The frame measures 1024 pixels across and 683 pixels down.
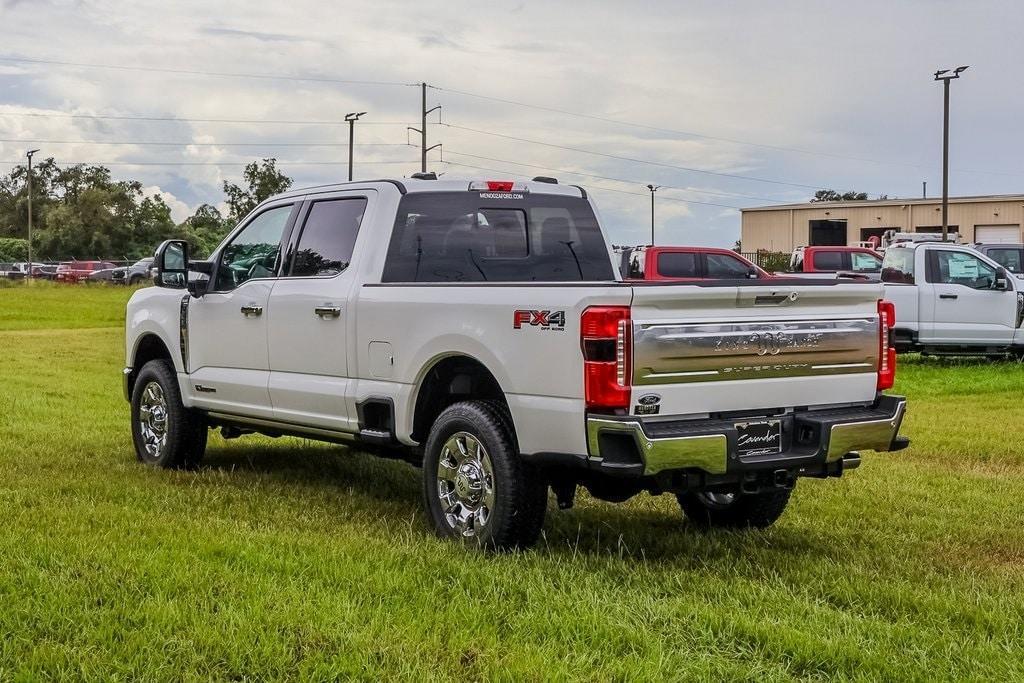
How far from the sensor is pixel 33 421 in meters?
12.3

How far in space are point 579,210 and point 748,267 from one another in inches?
572

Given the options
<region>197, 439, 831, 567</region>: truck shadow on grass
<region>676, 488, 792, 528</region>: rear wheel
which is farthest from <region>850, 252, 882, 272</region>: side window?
<region>676, 488, 792, 528</region>: rear wheel

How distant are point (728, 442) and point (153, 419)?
5403 millimetres

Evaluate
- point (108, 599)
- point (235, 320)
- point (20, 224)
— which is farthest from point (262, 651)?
point (20, 224)

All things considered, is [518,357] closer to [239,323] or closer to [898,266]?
[239,323]

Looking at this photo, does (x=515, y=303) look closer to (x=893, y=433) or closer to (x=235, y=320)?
(x=893, y=433)

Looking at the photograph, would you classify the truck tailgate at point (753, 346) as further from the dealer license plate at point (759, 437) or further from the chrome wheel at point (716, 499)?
the chrome wheel at point (716, 499)

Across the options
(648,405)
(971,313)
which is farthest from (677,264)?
(648,405)

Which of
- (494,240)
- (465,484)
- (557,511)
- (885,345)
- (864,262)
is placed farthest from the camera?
(864,262)

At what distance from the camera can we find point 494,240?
26.3 feet

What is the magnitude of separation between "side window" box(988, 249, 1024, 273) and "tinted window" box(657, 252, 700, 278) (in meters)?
7.95

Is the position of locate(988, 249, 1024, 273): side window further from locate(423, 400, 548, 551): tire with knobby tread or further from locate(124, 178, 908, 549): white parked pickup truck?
locate(423, 400, 548, 551): tire with knobby tread

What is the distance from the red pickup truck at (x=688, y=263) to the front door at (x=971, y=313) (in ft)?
10.6

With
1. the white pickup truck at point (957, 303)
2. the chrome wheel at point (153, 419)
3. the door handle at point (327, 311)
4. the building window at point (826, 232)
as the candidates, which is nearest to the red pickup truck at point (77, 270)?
the building window at point (826, 232)
